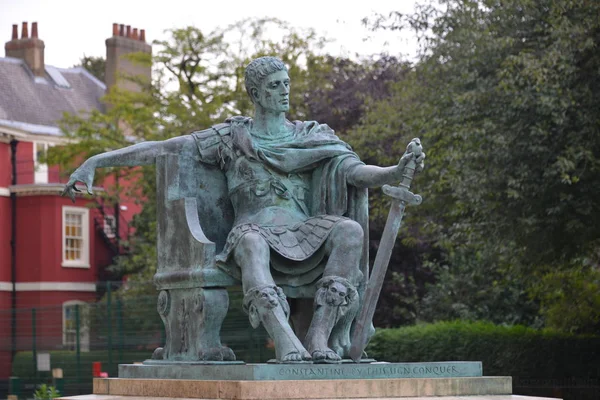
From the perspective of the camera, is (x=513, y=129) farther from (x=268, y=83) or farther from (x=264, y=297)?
(x=264, y=297)

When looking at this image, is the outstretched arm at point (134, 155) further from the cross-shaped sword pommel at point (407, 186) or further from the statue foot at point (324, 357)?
the statue foot at point (324, 357)

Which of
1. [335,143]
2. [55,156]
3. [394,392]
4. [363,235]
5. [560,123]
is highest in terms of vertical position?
[55,156]

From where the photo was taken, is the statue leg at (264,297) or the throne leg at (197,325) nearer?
the statue leg at (264,297)

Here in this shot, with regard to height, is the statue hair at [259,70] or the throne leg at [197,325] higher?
the statue hair at [259,70]

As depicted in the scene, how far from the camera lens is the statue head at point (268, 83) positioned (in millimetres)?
9500

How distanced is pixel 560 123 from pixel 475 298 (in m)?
10.9

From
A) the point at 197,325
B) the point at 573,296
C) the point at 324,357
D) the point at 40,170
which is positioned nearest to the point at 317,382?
the point at 324,357

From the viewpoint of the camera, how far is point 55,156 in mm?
42250

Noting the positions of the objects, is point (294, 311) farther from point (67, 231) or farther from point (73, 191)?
point (67, 231)

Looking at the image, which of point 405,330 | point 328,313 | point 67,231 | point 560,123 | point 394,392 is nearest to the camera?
point 394,392

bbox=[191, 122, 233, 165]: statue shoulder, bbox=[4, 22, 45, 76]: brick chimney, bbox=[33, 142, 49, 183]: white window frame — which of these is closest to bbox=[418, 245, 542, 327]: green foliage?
bbox=[191, 122, 233, 165]: statue shoulder

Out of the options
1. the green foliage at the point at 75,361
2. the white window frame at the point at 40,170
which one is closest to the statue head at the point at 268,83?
the green foliage at the point at 75,361

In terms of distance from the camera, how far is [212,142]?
9633 mm

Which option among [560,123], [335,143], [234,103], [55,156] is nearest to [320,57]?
[234,103]
